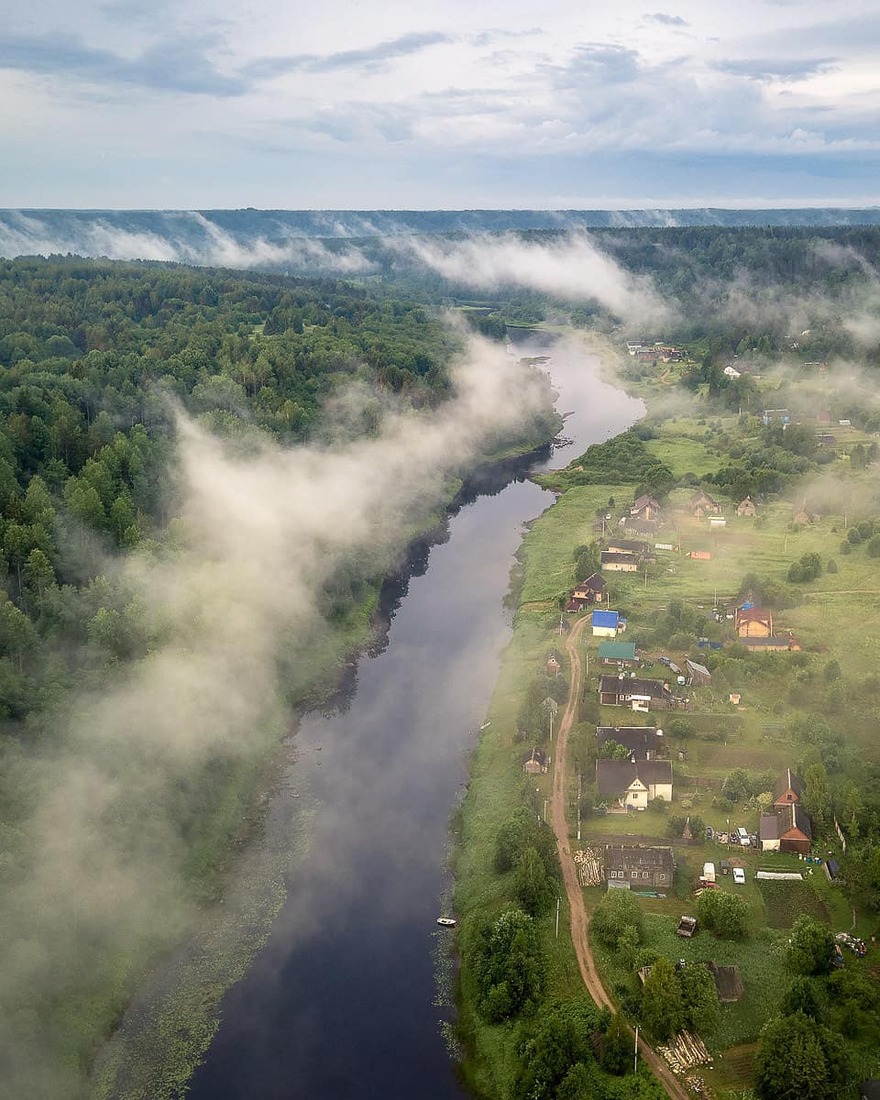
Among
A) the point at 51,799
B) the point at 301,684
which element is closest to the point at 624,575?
the point at 301,684

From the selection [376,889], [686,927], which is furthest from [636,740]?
[376,889]

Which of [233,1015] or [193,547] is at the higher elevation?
[193,547]

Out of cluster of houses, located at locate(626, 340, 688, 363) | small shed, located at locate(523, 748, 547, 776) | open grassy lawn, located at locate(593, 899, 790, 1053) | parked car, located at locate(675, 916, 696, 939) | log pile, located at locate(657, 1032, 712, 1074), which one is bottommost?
log pile, located at locate(657, 1032, 712, 1074)

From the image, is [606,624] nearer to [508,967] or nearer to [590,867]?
[590,867]

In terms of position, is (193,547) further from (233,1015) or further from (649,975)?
(649,975)

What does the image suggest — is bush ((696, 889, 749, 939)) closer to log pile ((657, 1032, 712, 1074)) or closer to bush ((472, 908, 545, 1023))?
log pile ((657, 1032, 712, 1074))

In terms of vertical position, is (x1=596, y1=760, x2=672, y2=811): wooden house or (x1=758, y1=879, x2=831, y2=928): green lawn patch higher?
(x1=596, y1=760, x2=672, y2=811): wooden house

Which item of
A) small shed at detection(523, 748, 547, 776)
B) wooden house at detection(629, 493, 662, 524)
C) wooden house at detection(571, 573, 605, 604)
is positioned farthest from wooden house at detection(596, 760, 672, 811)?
wooden house at detection(629, 493, 662, 524)
